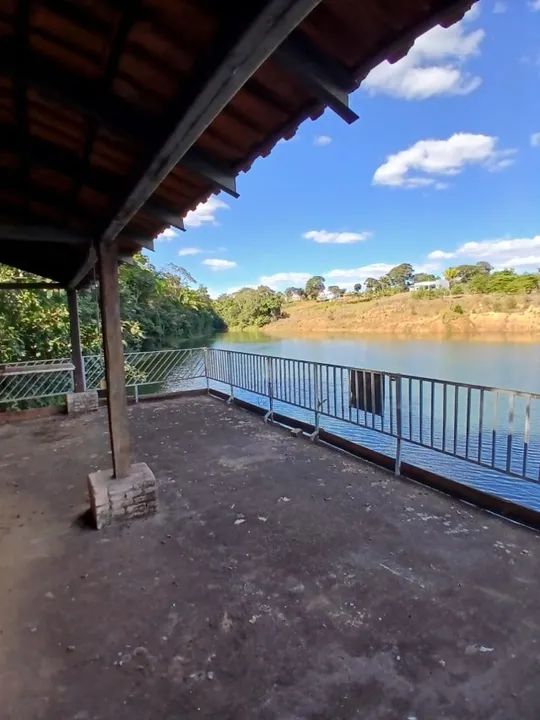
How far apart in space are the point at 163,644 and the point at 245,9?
2.19 m

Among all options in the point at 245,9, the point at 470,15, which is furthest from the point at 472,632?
the point at 245,9

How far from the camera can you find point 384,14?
104 centimetres

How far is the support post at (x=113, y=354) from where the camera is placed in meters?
2.83

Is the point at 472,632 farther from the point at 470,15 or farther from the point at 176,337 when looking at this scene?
the point at 176,337

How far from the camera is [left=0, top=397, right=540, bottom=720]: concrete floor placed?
1475 mm

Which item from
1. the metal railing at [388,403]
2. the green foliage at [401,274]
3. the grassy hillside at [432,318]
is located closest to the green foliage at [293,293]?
the green foliage at [401,274]

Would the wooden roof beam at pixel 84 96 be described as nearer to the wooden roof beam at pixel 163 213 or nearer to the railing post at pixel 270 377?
the wooden roof beam at pixel 163 213

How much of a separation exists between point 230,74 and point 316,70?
26 centimetres

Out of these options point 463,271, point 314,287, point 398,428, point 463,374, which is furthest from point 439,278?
point 398,428

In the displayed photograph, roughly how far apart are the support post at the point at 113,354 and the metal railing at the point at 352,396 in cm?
211

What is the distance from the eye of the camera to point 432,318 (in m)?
26.6

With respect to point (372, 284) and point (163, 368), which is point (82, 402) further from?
point (372, 284)

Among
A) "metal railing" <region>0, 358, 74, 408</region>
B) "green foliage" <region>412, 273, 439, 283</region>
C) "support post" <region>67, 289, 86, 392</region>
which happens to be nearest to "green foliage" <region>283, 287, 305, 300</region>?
"green foliage" <region>412, 273, 439, 283</region>

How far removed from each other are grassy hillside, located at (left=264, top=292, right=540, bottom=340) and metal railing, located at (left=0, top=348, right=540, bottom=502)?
15600 mm
